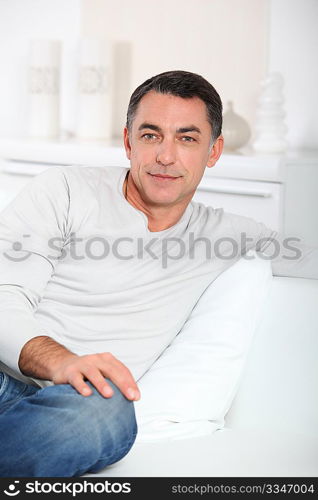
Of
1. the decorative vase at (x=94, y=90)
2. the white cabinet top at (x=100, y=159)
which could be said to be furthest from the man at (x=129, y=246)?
the decorative vase at (x=94, y=90)

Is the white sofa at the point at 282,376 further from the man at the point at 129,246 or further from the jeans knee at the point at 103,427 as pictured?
the jeans knee at the point at 103,427

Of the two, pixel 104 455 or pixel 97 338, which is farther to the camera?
pixel 97 338

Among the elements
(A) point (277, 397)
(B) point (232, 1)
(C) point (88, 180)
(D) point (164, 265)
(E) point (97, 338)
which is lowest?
(A) point (277, 397)

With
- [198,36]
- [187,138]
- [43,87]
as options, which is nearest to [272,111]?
[198,36]

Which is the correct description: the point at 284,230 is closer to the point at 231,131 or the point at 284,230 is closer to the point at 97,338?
the point at 231,131

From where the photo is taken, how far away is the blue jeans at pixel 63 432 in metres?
1.33

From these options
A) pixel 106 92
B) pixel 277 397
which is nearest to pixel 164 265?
pixel 277 397

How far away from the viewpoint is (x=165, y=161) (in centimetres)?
183

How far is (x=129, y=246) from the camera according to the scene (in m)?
1.82

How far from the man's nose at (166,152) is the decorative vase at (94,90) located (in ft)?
6.78

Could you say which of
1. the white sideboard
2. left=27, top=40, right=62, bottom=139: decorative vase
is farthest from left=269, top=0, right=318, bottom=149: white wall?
left=27, top=40, right=62, bottom=139: decorative vase

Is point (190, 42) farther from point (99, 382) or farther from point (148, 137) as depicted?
point (99, 382)

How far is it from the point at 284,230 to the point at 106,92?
127 cm

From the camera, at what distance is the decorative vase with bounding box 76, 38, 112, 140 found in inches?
150
